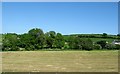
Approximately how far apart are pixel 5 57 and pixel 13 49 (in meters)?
4.00

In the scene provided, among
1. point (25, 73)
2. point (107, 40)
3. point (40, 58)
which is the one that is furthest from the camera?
point (107, 40)

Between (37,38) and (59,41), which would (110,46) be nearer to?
(59,41)

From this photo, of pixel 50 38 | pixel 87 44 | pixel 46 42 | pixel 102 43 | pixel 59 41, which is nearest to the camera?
pixel 50 38

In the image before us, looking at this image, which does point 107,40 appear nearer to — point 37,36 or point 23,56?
point 37,36

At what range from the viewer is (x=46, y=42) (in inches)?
970

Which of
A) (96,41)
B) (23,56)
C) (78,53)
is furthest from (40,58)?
(96,41)

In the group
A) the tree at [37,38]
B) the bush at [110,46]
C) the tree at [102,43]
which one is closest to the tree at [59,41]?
the tree at [37,38]

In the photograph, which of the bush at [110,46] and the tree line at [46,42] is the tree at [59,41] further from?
the bush at [110,46]

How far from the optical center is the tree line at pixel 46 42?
931 inches

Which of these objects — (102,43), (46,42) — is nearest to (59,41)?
(46,42)

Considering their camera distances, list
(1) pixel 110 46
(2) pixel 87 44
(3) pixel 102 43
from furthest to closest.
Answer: (3) pixel 102 43, (2) pixel 87 44, (1) pixel 110 46

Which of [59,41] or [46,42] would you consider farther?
[59,41]

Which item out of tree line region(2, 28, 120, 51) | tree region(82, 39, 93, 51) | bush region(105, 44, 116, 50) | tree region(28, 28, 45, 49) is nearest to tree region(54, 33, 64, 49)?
tree line region(2, 28, 120, 51)

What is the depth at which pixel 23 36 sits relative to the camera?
24.4 metres
